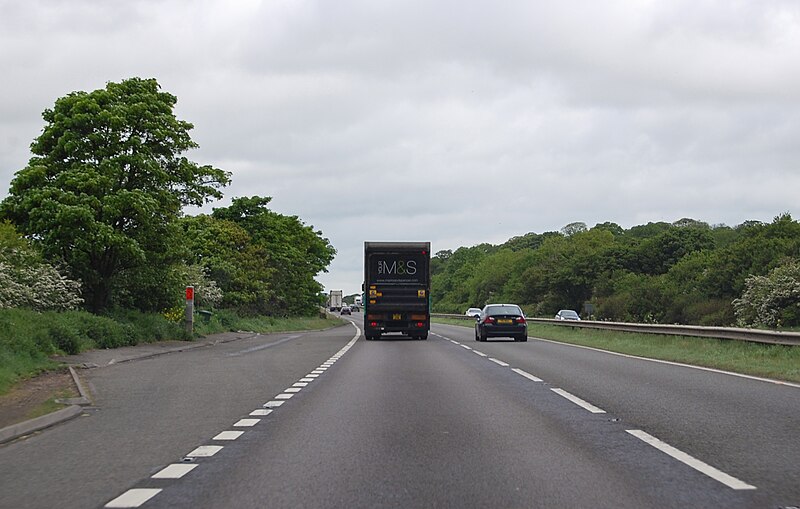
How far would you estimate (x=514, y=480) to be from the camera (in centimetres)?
679

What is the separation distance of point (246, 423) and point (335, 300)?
135053mm

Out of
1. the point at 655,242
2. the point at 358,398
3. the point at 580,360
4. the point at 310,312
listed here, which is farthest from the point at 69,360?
the point at 655,242

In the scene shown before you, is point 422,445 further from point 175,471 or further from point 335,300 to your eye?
point 335,300

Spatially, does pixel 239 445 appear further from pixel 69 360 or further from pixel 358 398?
pixel 69 360

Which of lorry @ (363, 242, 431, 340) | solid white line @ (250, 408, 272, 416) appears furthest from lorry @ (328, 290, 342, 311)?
solid white line @ (250, 408, 272, 416)

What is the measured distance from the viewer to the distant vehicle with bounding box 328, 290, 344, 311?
144 meters

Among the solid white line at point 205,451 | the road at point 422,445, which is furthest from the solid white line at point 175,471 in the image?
the solid white line at point 205,451

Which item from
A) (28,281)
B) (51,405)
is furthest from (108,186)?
(51,405)

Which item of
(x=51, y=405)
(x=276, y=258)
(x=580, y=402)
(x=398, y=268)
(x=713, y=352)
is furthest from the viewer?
(x=276, y=258)

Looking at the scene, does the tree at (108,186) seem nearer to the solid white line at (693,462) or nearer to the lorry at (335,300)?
the solid white line at (693,462)

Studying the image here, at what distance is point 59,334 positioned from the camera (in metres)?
22.1

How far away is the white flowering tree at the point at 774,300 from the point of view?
43500mm

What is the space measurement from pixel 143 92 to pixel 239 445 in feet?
80.3

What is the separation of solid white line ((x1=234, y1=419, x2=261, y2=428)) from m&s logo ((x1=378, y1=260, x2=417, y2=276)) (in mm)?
25262
